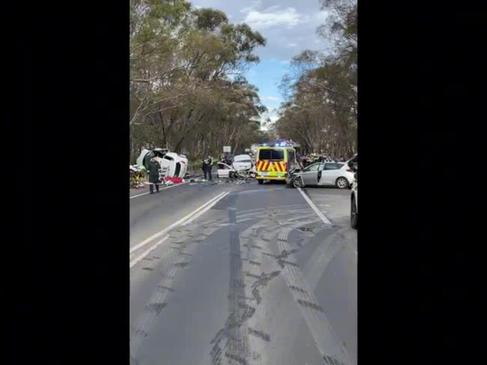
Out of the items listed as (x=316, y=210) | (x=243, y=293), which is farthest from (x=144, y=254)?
(x=316, y=210)

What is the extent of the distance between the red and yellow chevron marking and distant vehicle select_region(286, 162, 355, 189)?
2.92 m

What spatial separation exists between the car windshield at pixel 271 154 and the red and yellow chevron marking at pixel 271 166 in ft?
0.70

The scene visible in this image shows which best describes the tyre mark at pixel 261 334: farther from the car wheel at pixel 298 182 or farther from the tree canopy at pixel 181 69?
the car wheel at pixel 298 182

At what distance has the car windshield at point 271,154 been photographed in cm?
2909

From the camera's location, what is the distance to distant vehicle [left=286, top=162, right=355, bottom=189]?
973 inches

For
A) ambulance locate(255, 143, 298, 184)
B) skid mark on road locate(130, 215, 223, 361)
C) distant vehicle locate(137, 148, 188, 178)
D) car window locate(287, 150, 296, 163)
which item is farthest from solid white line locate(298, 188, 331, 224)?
distant vehicle locate(137, 148, 188, 178)

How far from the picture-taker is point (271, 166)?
1151 inches

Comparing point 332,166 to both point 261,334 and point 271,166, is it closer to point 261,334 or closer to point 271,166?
point 271,166

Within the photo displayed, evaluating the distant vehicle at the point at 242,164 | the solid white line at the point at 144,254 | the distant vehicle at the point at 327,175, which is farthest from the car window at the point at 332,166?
the solid white line at the point at 144,254
